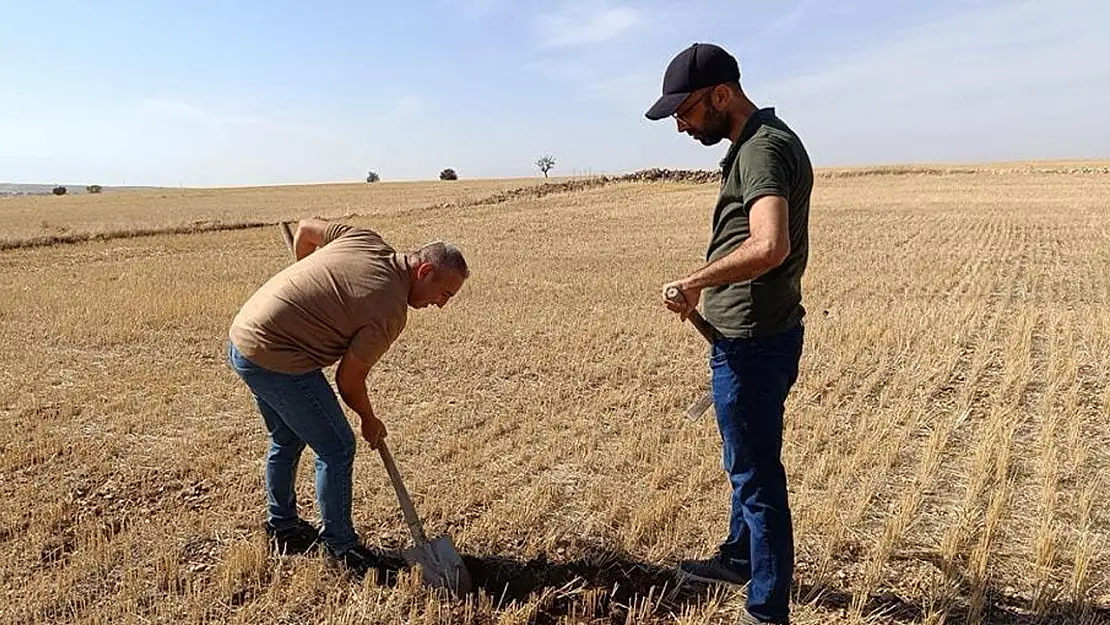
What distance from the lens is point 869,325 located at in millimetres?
9031

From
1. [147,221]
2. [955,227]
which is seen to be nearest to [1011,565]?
[955,227]

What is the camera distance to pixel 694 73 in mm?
2877

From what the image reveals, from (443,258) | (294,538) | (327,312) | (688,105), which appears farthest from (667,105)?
(294,538)

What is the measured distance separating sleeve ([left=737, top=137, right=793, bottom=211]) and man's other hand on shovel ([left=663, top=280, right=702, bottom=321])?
0.35m

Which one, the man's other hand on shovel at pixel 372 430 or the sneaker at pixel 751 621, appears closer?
the sneaker at pixel 751 621

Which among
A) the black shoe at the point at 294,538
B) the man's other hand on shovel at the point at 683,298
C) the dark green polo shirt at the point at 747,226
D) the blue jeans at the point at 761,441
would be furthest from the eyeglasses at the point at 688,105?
the black shoe at the point at 294,538

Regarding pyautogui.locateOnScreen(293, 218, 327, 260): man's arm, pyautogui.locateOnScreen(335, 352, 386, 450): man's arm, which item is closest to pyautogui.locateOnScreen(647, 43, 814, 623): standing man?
pyautogui.locateOnScreen(335, 352, 386, 450): man's arm

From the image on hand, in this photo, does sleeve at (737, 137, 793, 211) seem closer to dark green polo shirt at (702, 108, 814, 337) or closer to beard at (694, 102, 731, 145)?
dark green polo shirt at (702, 108, 814, 337)

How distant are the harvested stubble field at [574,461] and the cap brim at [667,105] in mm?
2110

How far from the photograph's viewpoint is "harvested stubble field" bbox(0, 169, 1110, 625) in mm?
3648

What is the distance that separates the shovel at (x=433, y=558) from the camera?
363 centimetres

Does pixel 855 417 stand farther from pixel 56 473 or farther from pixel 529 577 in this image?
pixel 56 473

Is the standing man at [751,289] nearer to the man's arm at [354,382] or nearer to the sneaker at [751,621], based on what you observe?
the sneaker at [751,621]

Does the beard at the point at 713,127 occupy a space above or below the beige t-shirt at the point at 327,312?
above
